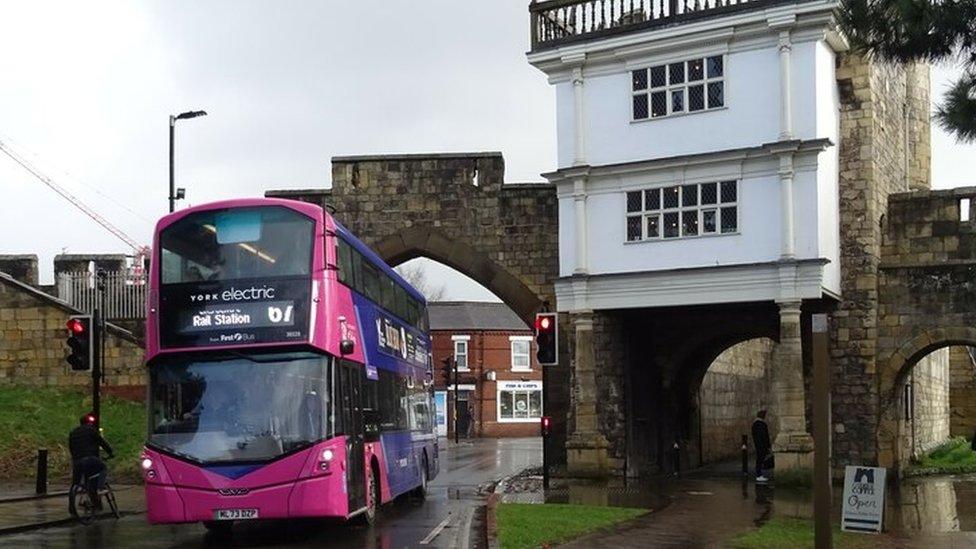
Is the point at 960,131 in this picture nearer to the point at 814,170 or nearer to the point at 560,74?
the point at 814,170

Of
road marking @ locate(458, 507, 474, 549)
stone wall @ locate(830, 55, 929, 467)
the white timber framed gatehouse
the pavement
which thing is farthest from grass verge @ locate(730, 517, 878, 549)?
stone wall @ locate(830, 55, 929, 467)

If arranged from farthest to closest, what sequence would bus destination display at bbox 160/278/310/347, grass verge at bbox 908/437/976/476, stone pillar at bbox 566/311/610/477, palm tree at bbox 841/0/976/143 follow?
1. grass verge at bbox 908/437/976/476
2. stone pillar at bbox 566/311/610/477
3. bus destination display at bbox 160/278/310/347
4. palm tree at bbox 841/0/976/143

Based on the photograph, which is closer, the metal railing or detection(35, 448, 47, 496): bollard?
detection(35, 448, 47, 496): bollard

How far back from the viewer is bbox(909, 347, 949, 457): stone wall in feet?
111

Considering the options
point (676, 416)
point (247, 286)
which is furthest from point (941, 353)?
point (247, 286)

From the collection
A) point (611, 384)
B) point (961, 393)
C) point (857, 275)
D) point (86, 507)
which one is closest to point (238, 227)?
point (86, 507)

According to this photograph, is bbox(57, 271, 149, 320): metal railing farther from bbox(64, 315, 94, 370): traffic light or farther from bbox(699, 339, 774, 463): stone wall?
bbox(699, 339, 774, 463): stone wall

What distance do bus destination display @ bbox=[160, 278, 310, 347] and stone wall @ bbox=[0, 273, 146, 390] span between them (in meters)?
15.5

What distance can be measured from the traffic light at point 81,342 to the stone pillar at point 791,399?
13722 millimetres

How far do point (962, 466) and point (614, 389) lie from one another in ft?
33.3

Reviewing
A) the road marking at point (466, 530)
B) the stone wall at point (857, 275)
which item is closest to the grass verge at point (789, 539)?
the road marking at point (466, 530)

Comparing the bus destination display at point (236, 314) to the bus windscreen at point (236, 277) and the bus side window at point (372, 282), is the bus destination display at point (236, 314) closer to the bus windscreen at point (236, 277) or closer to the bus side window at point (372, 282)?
the bus windscreen at point (236, 277)

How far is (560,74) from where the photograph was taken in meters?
29.3

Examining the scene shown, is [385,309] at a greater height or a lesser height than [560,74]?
lesser
